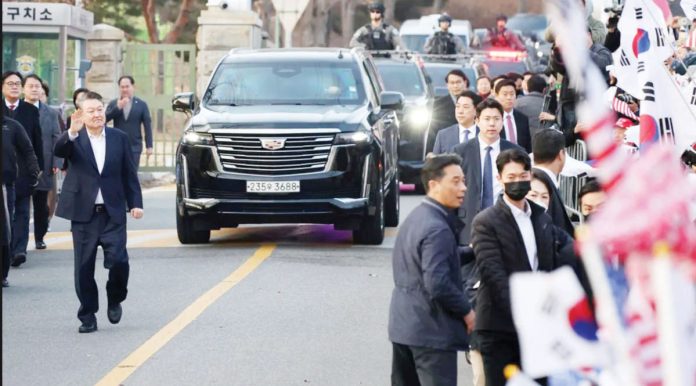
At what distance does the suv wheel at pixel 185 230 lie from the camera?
55.6 feet

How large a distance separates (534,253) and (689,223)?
204 inches

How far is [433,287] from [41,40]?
18.8 metres

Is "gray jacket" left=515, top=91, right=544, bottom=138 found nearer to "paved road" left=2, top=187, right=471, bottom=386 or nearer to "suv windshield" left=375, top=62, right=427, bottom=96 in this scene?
"paved road" left=2, top=187, right=471, bottom=386

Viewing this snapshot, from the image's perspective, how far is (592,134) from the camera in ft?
6.97

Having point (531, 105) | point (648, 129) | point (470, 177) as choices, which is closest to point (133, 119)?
point (531, 105)

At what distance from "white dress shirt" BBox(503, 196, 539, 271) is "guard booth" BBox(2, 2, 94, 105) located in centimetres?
1765

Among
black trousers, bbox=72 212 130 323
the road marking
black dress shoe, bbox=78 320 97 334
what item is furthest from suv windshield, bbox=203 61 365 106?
black dress shoe, bbox=78 320 97 334

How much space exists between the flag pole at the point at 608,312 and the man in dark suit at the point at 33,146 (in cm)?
1401

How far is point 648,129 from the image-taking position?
5.70 metres

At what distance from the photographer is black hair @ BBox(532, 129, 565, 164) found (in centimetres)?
850

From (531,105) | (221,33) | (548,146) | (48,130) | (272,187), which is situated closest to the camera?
(548,146)

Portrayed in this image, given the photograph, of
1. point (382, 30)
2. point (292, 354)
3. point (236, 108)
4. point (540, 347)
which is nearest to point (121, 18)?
point (382, 30)

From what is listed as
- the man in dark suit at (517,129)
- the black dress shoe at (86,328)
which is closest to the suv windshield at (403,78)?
the man in dark suit at (517,129)

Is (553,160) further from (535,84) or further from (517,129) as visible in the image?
(535,84)
